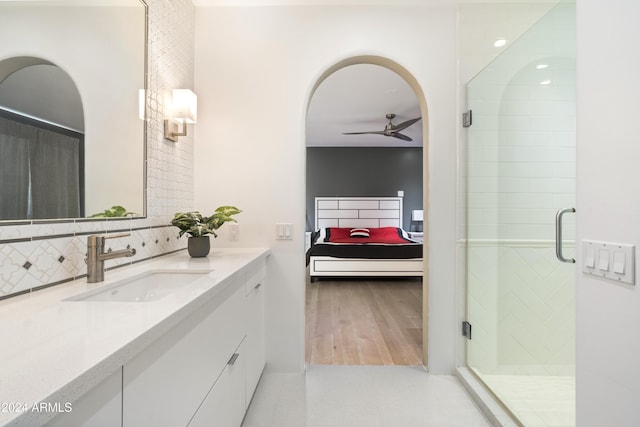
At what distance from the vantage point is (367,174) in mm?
6961

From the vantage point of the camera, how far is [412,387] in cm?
207

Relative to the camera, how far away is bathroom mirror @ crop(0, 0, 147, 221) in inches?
38.8

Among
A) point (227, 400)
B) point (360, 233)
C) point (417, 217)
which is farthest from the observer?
point (417, 217)

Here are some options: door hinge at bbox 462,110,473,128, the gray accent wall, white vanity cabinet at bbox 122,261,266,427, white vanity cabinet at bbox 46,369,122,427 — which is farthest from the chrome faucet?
the gray accent wall

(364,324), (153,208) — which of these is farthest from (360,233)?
(153,208)

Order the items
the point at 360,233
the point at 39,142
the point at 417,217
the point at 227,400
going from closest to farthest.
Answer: the point at 39,142
the point at 227,400
the point at 360,233
the point at 417,217

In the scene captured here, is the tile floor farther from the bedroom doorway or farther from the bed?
the bed

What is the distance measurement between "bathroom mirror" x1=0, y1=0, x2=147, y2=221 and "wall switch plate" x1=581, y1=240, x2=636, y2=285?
1.77 metres

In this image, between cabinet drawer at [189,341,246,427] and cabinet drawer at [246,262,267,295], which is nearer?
cabinet drawer at [189,341,246,427]

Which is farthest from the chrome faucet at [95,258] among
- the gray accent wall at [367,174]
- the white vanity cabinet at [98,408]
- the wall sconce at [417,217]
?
the wall sconce at [417,217]

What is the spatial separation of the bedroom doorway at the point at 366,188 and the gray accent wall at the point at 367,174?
2 cm

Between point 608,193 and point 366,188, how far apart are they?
6.03 metres

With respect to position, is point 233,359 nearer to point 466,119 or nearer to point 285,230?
point 285,230

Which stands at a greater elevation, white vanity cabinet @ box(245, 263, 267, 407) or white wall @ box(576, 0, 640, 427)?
white wall @ box(576, 0, 640, 427)
